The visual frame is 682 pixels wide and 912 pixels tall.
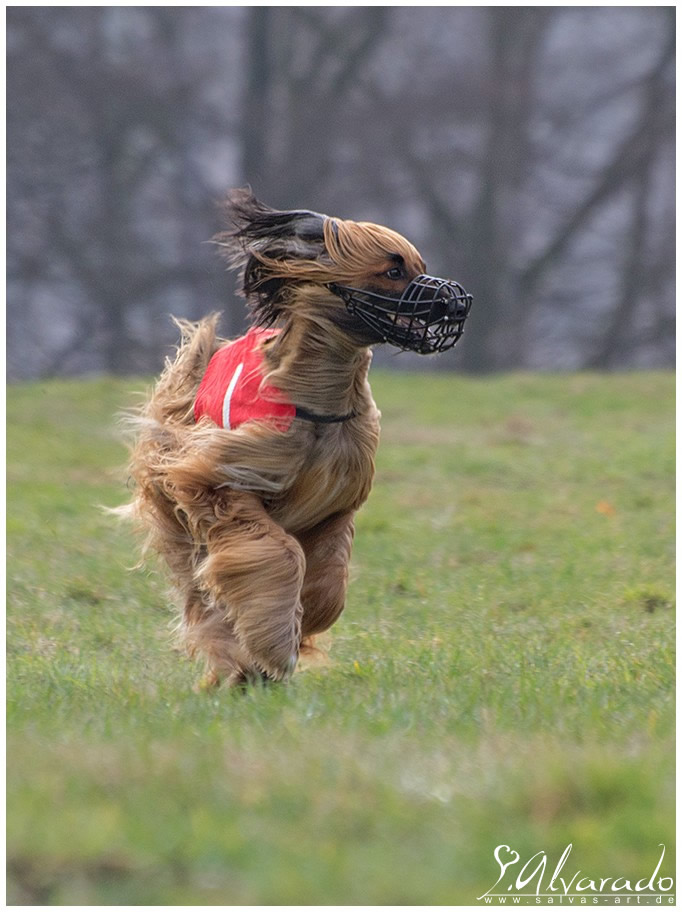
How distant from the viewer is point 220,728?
3812 mm

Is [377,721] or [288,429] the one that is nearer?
[377,721]

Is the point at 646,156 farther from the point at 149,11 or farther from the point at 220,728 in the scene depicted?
the point at 220,728

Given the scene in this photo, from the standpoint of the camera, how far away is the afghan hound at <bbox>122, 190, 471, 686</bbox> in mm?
4527

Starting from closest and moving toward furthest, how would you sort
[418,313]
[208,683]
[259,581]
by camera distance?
[418,313] → [259,581] → [208,683]

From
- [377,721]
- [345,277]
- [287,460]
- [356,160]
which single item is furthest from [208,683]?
[356,160]

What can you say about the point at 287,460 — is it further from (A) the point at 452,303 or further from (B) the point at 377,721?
(B) the point at 377,721

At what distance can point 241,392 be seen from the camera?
4.79m

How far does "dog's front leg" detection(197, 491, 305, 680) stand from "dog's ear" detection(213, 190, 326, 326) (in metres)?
0.72

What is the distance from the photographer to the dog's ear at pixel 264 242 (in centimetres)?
471

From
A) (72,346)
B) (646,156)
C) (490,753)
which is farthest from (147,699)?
(646,156)

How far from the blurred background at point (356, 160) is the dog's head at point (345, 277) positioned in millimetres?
13043

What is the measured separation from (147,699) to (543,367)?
1690 cm

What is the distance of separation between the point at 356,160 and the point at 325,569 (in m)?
15.1
